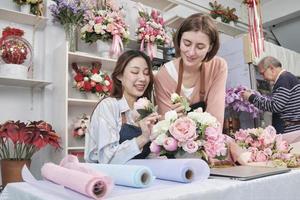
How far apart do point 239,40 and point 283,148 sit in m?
2.42

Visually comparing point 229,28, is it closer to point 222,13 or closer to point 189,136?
point 222,13

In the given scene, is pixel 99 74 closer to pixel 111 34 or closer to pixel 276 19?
pixel 111 34

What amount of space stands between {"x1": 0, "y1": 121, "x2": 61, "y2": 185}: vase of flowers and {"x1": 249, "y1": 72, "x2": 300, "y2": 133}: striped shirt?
65.9 inches

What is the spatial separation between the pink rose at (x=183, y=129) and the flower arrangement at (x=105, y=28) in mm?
1731

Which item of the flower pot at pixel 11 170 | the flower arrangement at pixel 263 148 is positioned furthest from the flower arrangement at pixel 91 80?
the flower arrangement at pixel 263 148

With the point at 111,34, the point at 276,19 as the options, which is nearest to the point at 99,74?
the point at 111,34

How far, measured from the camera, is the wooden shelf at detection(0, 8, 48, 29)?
7.34 feet

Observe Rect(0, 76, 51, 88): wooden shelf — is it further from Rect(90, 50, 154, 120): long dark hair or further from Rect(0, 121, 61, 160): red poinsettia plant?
Rect(90, 50, 154, 120): long dark hair

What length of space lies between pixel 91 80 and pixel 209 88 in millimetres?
1369

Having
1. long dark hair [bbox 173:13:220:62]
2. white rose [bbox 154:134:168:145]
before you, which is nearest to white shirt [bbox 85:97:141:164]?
white rose [bbox 154:134:168:145]

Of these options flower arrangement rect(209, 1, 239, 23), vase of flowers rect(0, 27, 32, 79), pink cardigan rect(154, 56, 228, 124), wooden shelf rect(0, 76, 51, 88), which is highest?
flower arrangement rect(209, 1, 239, 23)

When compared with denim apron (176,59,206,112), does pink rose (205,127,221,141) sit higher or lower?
lower

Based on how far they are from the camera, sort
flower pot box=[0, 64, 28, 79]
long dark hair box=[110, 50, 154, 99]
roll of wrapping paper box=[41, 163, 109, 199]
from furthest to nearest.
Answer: flower pot box=[0, 64, 28, 79] → long dark hair box=[110, 50, 154, 99] → roll of wrapping paper box=[41, 163, 109, 199]

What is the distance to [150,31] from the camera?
8.96 ft
